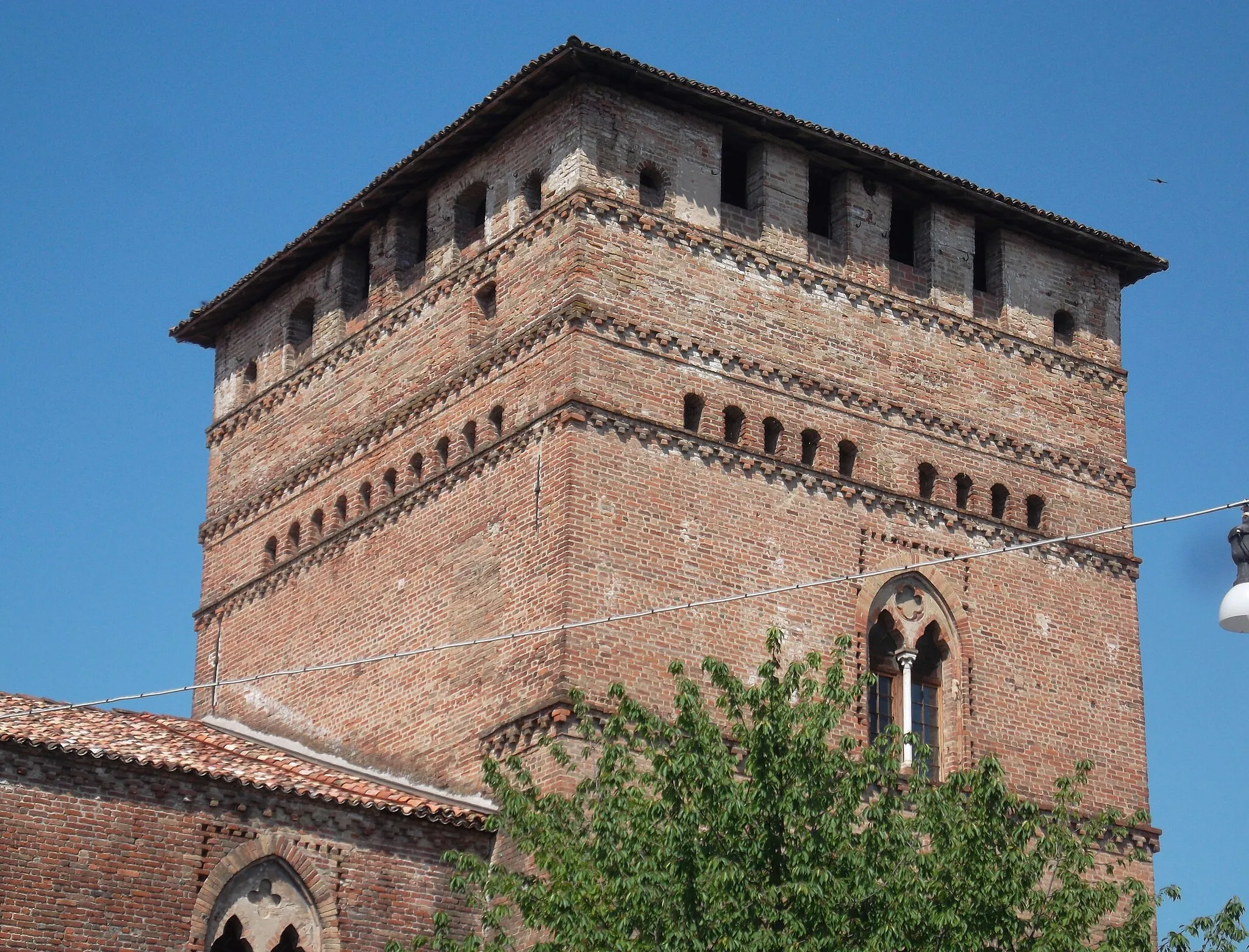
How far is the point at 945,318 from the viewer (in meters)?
27.3

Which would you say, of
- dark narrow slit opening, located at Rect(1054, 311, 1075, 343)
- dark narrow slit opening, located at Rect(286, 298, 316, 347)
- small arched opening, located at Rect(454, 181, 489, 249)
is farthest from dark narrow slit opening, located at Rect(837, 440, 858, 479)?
dark narrow slit opening, located at Rect(286, 298, 316, 347)

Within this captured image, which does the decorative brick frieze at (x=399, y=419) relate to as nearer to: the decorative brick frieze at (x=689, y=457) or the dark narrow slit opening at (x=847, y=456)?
the decorative brick frieze at (x=689, y=457)

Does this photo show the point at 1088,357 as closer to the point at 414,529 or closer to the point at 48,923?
the point at 414,529

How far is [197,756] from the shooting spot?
23.1 m

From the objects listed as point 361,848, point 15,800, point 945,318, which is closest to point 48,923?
point 15,800

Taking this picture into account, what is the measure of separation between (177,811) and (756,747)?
17.5 ft

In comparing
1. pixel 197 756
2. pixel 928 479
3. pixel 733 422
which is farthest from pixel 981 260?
pixel 197 756

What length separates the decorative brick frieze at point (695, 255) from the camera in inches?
1001

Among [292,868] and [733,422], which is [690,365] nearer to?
[733,422]

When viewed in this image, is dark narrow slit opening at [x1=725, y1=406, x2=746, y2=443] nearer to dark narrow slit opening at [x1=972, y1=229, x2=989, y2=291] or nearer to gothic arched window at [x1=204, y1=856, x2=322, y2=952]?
dark narrow slit opening at [x1=972, y1=229, x2=989, y2=291]

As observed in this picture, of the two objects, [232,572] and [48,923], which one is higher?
[232,572]

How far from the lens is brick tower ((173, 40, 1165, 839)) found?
2441cm

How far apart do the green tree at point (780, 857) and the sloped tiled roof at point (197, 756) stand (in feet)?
8.11

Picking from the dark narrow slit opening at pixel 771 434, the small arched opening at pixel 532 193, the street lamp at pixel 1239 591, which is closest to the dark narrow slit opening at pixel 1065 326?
the dark narrow slit opening at pixel 771 434
